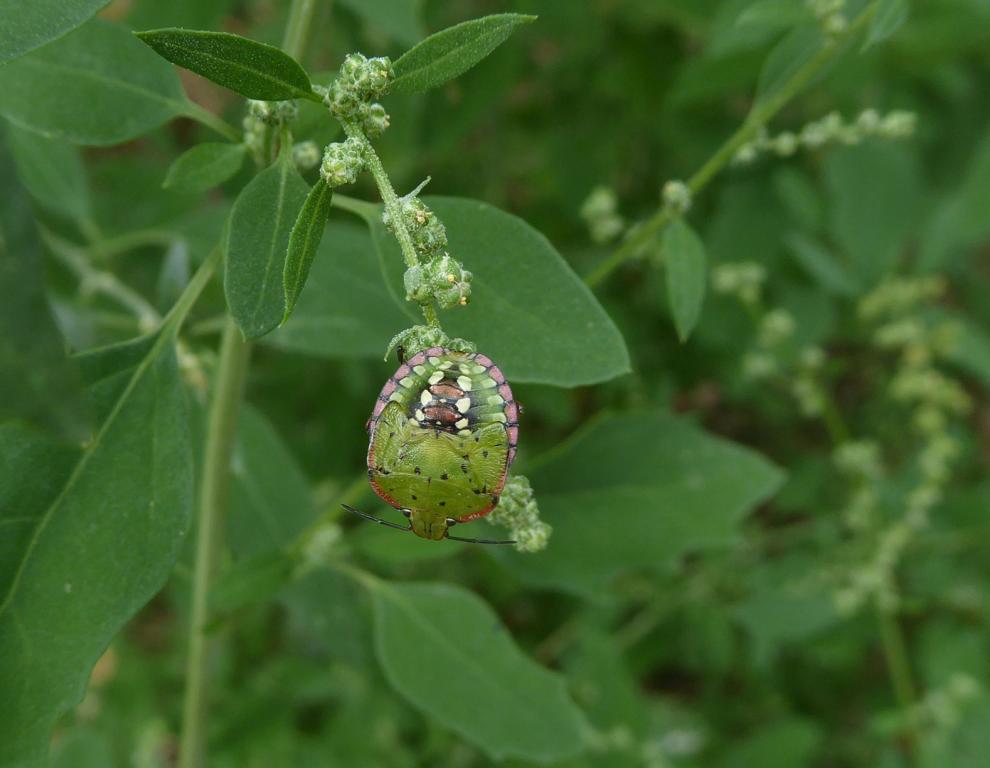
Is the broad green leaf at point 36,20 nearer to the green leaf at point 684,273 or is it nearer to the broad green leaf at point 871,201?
the green leaf at point 684,273

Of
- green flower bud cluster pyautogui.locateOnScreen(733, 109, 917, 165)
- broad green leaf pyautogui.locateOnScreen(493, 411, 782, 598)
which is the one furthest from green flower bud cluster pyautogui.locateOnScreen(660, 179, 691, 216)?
broad green leaf pyautogui.locateOnScreen(493, 411, 782, 598)

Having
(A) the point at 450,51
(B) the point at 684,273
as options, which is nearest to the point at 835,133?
(B) the point at 684,273

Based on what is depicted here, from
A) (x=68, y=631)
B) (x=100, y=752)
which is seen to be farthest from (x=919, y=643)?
(x=68, y=631)

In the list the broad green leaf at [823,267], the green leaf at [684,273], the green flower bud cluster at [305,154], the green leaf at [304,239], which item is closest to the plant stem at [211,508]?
the green flower bud cluster at [305,154]

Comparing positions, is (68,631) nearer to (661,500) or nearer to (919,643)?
(661,500)

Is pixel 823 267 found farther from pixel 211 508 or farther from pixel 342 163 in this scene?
pixel 342 163

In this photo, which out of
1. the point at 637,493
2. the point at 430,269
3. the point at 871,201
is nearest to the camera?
the point at 430,269
